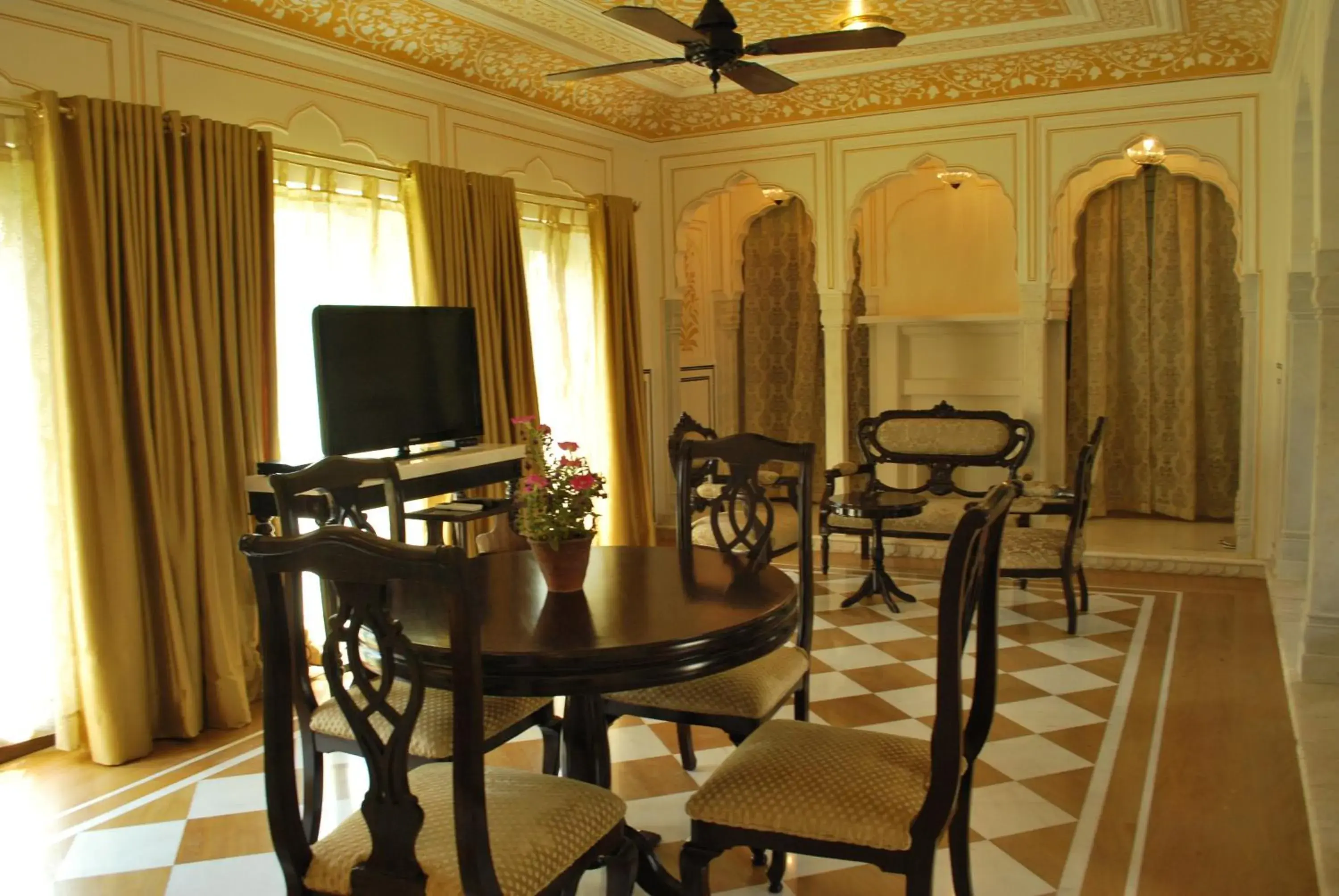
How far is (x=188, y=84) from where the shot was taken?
4.35m

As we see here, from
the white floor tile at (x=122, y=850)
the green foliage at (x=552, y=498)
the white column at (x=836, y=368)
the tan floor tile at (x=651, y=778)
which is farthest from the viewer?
the white column at (x=836, y=368)

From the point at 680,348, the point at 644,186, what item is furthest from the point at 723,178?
the point at 680,348

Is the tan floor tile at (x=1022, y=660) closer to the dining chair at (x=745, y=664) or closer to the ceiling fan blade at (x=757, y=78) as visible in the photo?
the dining chair at (x=745, y=664)

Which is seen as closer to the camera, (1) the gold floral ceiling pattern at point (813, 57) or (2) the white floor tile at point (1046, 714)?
(2) the white floor tile at point (1046, 714)

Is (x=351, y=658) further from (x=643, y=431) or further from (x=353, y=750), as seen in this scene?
(x=643, y=431)

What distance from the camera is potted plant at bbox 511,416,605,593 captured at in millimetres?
2658

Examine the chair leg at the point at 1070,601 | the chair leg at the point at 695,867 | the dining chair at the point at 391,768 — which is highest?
the dining chair at the point at 391,768

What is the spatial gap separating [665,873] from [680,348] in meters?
5.76

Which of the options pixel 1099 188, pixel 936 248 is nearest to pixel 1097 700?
pixel 1099 188

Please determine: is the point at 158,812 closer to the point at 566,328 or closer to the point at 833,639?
the point at 833,639

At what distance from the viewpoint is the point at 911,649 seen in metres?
5.03

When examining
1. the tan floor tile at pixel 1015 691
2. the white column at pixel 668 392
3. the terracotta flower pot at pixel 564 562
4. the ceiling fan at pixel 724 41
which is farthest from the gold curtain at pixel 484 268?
the terracotta flower pot at pixel 564 562

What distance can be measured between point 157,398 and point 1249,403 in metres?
5.64

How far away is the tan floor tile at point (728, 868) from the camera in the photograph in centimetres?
289
